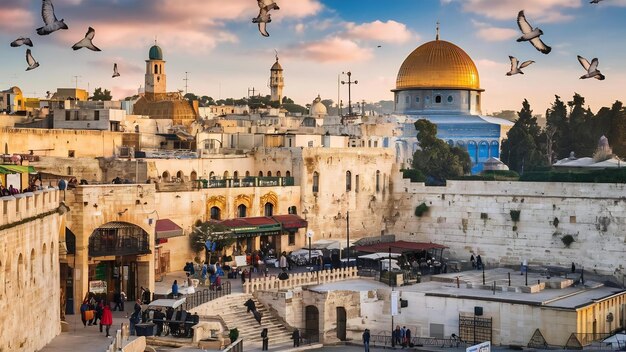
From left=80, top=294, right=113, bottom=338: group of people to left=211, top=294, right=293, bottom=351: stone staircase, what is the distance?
523cm

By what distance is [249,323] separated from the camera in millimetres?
36125

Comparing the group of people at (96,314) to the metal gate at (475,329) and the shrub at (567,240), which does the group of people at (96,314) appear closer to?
the metal gate at (475,329)

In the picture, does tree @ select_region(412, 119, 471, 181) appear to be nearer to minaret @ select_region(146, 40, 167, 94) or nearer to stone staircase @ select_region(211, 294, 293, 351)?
stone staircase @ select_region(211, 294, 293, 351)

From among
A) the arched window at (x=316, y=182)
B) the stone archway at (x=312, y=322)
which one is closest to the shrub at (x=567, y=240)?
the arched window at (x=316, y=182)

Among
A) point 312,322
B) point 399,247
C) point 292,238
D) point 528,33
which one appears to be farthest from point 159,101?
point 528,33

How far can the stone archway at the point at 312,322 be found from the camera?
3878cm

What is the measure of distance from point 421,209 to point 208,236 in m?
14.1

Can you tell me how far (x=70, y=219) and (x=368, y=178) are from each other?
73.7ft

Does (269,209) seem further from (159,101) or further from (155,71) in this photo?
(155,71)

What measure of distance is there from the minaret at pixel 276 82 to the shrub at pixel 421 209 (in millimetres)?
52567

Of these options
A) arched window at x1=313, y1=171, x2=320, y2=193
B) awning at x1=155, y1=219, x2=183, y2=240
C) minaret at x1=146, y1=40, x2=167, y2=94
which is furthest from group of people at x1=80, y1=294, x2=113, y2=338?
minaret at x1=146, y1=40, x2=167, y2=94

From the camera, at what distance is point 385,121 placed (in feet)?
239

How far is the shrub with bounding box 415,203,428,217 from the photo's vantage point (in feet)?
173

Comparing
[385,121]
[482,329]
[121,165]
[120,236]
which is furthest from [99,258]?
[385,121]
